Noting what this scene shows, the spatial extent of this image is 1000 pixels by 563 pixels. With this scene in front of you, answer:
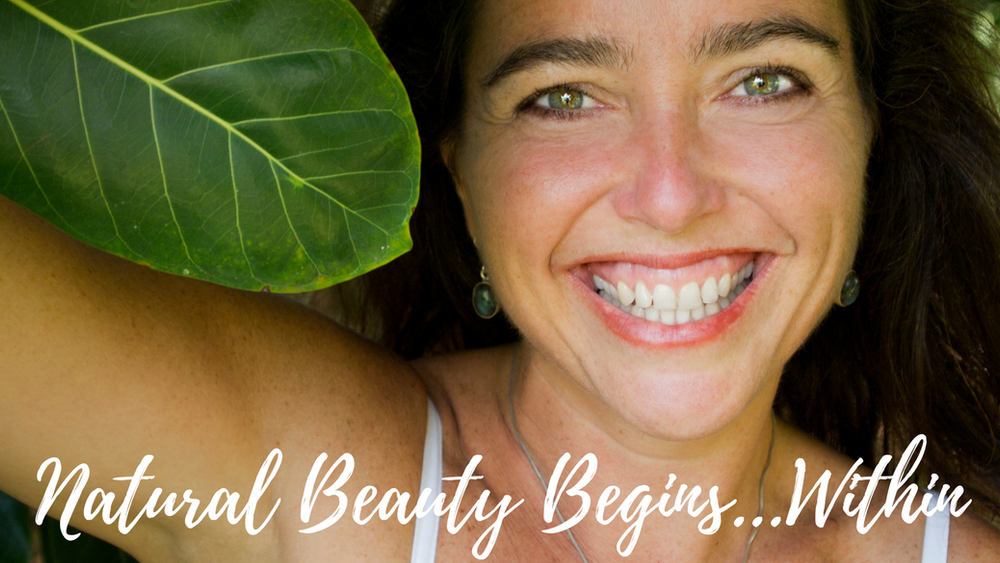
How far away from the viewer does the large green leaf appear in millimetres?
941

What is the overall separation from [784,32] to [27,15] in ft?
3.67

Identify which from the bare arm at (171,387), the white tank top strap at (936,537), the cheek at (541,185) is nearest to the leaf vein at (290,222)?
the bare arm at (171,387)

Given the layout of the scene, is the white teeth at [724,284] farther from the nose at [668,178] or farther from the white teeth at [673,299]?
the nose at [668,178]

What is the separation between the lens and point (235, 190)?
98cm

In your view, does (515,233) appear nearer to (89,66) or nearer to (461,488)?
→ (461,488)

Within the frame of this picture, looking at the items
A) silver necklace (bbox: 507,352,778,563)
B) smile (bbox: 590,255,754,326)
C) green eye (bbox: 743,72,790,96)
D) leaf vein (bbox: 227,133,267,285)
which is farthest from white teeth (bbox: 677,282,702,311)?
leaf vein (bbox: 227,133,267,285)

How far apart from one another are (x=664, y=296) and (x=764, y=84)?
15.8 inches

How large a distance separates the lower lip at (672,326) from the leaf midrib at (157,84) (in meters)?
0.67

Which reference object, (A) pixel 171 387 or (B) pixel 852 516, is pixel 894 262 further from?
(A) pixel 171 387

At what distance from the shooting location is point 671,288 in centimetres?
154

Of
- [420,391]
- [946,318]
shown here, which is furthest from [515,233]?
[946,318]

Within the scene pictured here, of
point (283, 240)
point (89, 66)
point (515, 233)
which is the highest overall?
point (89, 66)

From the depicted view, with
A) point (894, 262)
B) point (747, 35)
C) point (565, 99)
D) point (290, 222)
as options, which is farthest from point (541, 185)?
point (894, 262)

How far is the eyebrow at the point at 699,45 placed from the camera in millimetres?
1409
